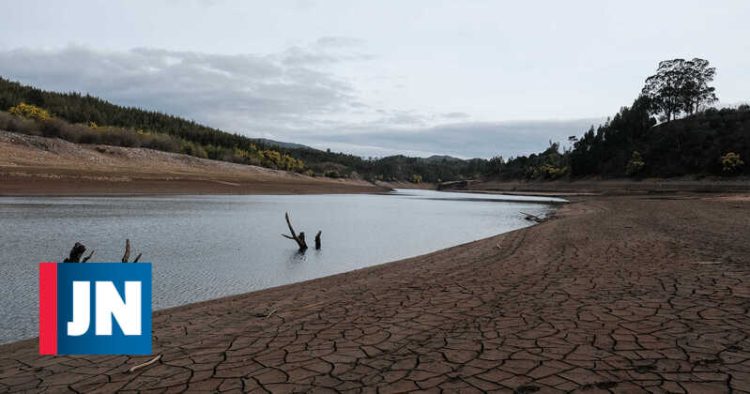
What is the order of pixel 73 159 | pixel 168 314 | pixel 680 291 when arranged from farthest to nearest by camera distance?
pixel 73 159
pixel 168 314
pixel 680 291

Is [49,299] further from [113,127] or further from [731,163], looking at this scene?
[113,127]

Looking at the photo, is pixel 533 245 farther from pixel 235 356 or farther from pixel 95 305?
pixel 95 305

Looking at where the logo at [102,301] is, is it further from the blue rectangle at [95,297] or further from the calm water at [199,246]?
the calm water at [199,246]

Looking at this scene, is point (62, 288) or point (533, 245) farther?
point (533, 245)

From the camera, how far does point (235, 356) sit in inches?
199

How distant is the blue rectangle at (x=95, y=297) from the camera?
418 cm

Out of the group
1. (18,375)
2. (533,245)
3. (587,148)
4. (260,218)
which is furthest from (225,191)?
(587,148)

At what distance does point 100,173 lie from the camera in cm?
5150

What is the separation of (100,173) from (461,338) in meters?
56.1

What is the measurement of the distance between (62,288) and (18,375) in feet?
4.58

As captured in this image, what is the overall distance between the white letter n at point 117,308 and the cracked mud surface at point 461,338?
1.87 feet

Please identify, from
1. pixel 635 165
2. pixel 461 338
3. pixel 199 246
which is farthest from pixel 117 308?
pixel 635 165

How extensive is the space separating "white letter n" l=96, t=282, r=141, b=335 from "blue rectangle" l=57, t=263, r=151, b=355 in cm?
3

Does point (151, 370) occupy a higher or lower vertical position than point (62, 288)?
lower
